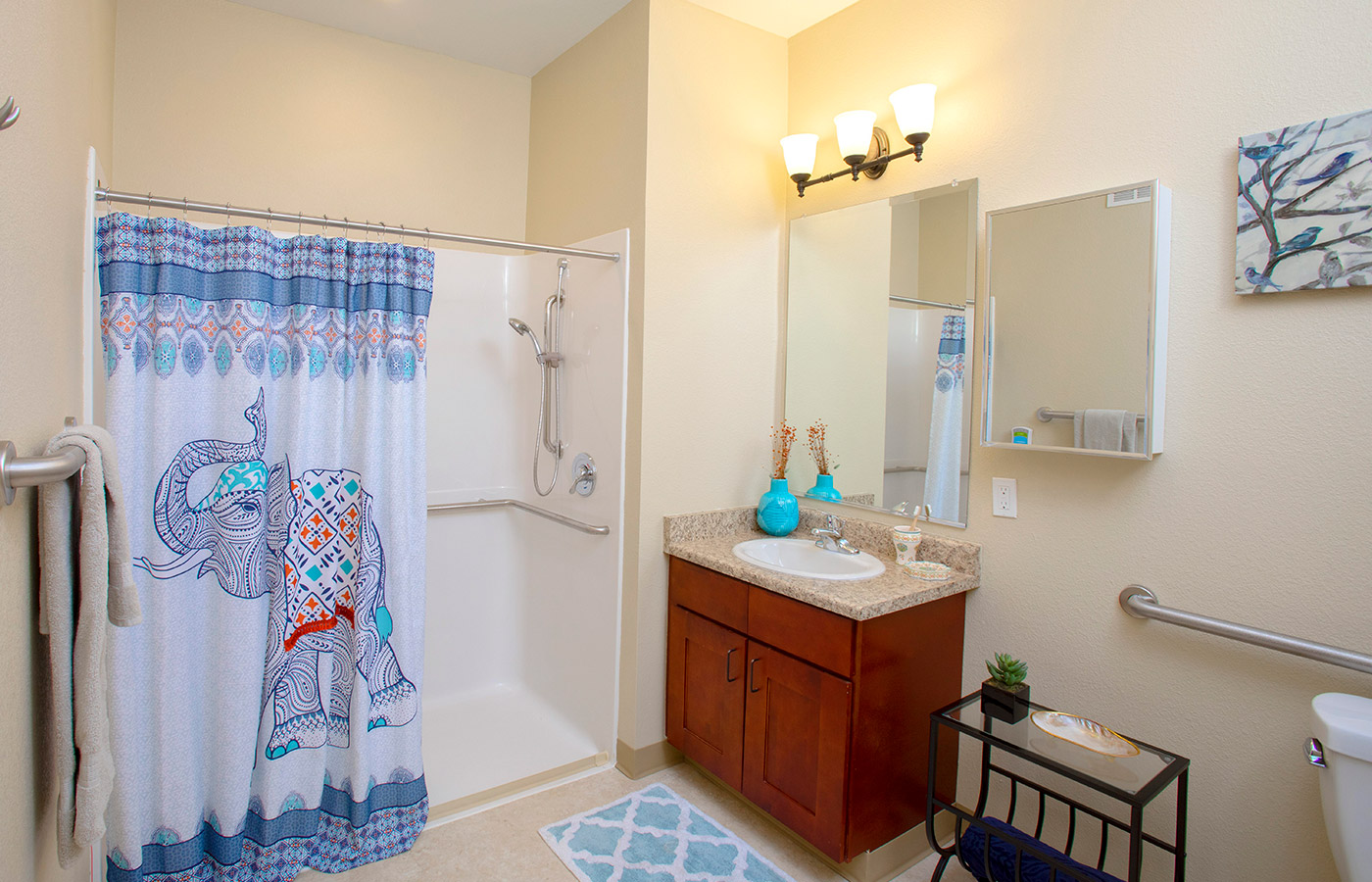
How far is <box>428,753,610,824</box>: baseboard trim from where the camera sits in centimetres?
235

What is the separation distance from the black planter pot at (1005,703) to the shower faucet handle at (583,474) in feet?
5.00

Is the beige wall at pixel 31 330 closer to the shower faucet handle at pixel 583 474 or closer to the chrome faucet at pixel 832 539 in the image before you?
the shower faucet handle at pixel 583 474

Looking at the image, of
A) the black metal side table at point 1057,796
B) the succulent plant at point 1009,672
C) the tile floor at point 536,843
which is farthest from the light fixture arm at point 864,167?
the tile floor at point 536,843

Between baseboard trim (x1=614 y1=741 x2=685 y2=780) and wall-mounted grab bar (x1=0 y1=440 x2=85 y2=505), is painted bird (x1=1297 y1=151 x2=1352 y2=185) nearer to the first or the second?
wall-mounted grab bar (x1=0 y1=440 x2=85 y2=505)

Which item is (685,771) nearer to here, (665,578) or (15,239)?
(665,578)

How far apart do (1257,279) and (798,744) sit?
163 cm

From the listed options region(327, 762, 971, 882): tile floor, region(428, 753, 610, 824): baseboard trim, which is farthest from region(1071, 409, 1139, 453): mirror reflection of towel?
region(428, 753, 610, 824): baseboard trim

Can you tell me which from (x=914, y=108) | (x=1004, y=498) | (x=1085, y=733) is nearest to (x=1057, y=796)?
(x=1085, y=733)

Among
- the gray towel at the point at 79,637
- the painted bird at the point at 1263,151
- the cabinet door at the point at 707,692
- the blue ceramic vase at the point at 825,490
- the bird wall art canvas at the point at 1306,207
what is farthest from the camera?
the blue ceramic vase at the point at 825,490

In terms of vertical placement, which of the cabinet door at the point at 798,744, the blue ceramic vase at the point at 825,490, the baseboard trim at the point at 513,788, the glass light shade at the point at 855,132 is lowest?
the baseboard trim at the point at 513,788

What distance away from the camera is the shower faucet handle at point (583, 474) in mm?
2781

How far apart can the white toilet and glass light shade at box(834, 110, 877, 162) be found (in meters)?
1.90

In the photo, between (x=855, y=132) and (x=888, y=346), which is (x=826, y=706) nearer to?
(x=888, y=346)

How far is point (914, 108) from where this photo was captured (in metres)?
2.22
